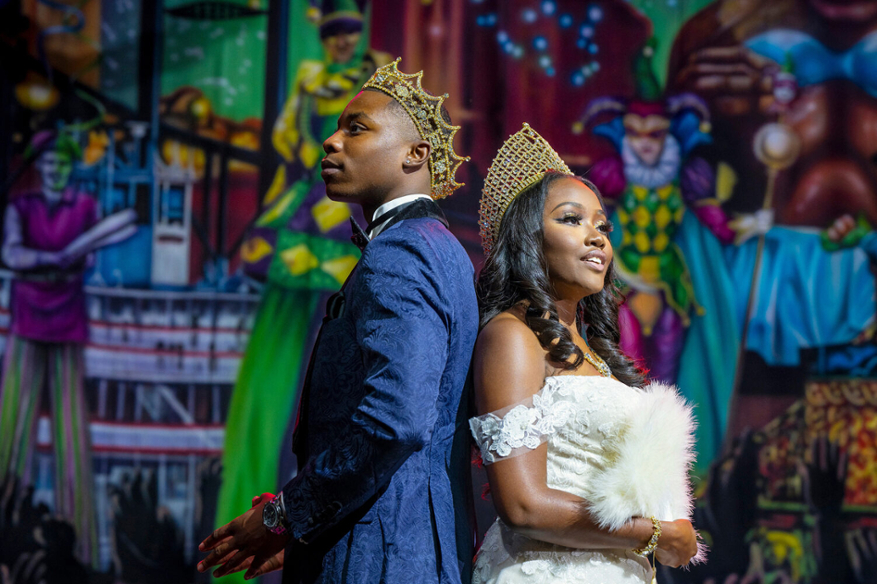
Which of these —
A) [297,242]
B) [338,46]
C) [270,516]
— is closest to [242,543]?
[270,516]

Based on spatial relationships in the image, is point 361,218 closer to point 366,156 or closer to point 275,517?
point 366,156

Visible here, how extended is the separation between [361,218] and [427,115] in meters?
2.23

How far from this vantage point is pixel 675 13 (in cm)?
402

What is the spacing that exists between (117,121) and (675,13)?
2.87 m

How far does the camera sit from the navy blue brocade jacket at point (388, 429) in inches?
52.5

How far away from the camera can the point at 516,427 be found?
1.56 meters

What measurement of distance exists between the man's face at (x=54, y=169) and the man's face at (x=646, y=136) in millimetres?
2812

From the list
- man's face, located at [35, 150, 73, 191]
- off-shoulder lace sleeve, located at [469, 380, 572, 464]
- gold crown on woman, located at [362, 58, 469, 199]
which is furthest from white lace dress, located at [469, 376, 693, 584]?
man's face, located at [35, 150, 73, 191]

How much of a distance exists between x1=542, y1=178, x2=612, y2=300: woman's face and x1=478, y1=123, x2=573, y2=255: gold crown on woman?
88mm

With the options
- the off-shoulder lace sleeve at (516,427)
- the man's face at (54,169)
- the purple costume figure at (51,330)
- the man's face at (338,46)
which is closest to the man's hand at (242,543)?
the off-shoulder lace sleeve at (516,427)

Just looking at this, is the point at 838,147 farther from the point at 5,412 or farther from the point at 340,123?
the point at 5,412

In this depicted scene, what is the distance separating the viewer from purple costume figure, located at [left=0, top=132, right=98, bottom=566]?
382 centimetres

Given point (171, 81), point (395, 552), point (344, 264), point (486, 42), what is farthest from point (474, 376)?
point (171, 81)

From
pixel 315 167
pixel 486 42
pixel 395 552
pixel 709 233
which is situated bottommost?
pixel 395 552
